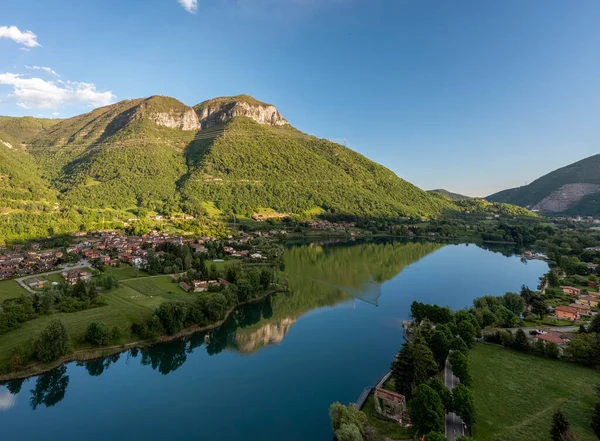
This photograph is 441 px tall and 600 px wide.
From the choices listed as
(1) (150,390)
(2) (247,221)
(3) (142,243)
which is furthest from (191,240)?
(1) (150,390)

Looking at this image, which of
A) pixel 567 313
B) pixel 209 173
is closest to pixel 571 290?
pixel 567 313

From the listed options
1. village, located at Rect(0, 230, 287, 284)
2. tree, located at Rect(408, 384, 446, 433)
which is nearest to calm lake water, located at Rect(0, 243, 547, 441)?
tree, located at Rect(408, 384, 446, 433)

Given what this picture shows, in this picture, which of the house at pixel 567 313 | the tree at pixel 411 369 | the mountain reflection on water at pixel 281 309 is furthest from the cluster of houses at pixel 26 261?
the house at pixel 567 313

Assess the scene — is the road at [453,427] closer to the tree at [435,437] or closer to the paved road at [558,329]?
the tree at [435,437]

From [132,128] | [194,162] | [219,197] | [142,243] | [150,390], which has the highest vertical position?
[132,128]

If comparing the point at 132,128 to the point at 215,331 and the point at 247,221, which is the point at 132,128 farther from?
the point at 215,331

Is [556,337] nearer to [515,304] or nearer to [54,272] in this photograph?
[515,304]
